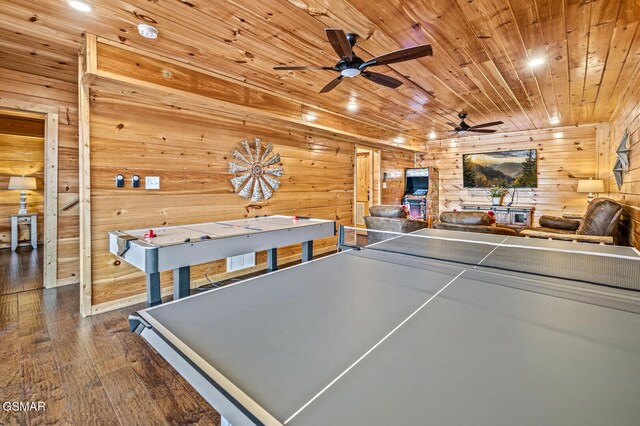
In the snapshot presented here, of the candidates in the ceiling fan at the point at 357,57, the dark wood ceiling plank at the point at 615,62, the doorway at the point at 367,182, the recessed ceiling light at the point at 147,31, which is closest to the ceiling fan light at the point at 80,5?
the recessed ceiling light at the point at 147,31

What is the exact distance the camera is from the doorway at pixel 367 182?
6.98m

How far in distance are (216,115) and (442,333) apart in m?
3.72

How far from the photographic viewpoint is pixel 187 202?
360 centimetres

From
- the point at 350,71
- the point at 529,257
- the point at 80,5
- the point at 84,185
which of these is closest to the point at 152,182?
the point at 84,185

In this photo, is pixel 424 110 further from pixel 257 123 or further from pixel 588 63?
pixel 257 123

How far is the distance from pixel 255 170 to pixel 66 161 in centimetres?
235

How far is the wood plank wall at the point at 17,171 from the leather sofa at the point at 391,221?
6.81 metres

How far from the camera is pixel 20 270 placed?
171 inches

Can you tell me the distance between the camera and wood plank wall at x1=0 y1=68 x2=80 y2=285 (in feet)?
11.8

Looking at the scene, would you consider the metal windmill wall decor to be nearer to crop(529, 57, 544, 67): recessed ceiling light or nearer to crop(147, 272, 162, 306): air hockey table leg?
crop(147, 272, 162, 306): air hockey table leg

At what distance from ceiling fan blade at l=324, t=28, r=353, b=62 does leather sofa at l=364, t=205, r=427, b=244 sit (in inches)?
99.3

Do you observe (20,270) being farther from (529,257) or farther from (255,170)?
(529,257)

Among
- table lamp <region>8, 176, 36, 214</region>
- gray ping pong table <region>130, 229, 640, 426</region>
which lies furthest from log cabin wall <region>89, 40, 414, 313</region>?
table lamp <region>8, 176, 36, 214</region>

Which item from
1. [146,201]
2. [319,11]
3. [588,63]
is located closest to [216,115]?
[146,201]
